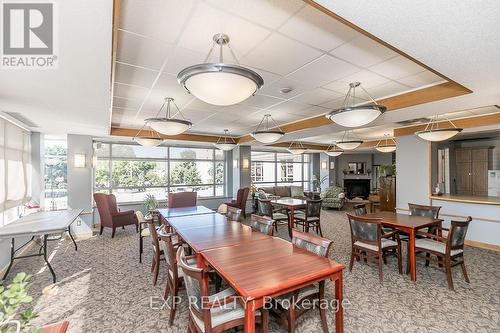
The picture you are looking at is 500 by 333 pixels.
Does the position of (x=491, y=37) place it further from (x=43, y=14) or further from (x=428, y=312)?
(x=43, y=14)

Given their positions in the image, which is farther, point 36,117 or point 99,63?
point 36,117

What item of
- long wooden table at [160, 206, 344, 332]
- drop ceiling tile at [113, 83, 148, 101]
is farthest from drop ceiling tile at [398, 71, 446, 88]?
drop ceiling tile at [113, 83, 148, 101]

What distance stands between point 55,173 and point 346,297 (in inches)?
298

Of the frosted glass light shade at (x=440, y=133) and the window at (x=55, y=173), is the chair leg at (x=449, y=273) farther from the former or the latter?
the window at (x=55, y=173)

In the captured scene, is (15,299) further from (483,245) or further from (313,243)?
(483,245)

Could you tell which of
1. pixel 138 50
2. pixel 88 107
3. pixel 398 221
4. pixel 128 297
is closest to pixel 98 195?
pixel 88 107

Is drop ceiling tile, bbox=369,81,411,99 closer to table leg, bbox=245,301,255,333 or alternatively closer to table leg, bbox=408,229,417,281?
table leg, bbox=408,229,417,281

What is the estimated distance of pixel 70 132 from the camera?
5.59 m

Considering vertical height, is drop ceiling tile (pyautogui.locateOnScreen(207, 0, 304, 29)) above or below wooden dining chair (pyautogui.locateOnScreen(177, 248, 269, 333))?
above

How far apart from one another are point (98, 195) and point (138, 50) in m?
4.64

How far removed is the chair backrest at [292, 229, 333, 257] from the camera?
2.27 metres

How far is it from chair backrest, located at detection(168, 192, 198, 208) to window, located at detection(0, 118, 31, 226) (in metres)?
2.97

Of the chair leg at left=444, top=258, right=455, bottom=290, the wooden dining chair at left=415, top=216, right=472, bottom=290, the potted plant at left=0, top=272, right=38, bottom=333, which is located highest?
the potted plant at left=0, top=272, right=38, bottom=333

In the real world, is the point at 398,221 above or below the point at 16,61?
below
